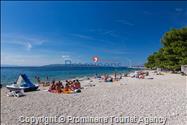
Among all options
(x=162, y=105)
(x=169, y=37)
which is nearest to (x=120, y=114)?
(x=162, y=105)

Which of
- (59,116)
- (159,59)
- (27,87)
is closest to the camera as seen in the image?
(59,116)

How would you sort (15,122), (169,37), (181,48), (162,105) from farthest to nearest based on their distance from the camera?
(169,37)
(181,48)
(162,105)
(15,122)

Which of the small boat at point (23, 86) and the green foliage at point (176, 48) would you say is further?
the green foliage at point (176, 48)

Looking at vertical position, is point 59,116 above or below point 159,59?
below

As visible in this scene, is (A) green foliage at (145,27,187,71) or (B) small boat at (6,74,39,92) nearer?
(B) small boat at (6,74,39,92)

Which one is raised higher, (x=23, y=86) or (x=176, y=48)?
(x=176, y=48)

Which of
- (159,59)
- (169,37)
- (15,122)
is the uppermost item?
(169,37)

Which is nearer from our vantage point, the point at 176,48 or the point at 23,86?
the point at 23,86

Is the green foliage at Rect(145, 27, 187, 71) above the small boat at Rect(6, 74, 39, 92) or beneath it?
above

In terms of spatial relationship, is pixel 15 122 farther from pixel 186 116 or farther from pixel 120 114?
pixel 186 116

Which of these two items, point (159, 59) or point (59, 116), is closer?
point (59, 116)

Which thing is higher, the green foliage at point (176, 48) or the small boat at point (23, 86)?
the green foliage at point (176, 48)

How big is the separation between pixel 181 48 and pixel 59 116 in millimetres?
32598

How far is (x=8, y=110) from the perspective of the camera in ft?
38.0
